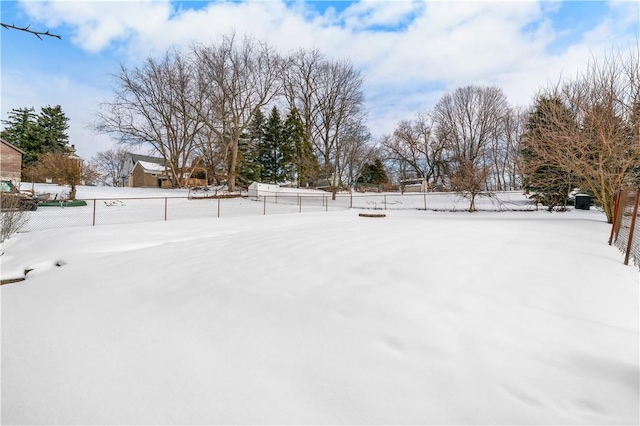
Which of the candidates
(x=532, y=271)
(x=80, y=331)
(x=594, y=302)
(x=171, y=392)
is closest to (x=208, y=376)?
(x=171, y=392)

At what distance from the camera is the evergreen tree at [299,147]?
3681 centimetres

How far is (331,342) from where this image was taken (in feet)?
8.26

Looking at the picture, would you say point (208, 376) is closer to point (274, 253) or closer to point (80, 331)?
point (80, 331)

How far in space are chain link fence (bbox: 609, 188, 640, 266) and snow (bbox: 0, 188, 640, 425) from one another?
0.81m

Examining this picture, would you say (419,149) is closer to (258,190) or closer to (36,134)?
(258,190)

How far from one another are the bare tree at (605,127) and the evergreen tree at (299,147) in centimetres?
2700

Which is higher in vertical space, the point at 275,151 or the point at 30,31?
the point at 275,151

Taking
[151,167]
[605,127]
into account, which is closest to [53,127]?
[151,167]

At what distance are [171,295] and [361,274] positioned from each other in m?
2.33

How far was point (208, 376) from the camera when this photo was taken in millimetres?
2152

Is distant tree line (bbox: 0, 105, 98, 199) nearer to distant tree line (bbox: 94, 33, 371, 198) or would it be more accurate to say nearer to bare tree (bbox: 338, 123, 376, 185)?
distant tree line (bbox: 94, 33, 371, 198)

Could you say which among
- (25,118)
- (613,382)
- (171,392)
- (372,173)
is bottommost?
(171,392)

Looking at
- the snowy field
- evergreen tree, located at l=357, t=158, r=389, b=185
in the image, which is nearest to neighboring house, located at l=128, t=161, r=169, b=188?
the snowy field

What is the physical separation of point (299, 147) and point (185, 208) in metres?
21.1
